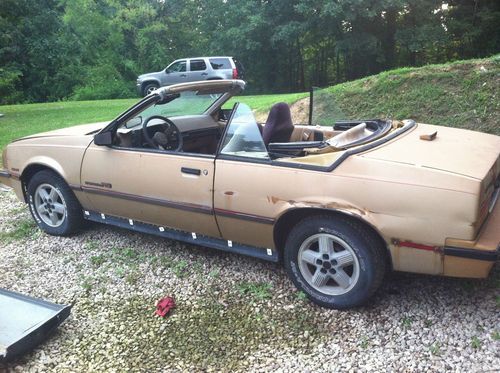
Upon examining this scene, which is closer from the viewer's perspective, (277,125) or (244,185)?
(244,185)

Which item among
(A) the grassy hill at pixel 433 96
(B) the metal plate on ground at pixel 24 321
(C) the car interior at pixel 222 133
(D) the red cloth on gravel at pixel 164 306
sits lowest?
(D) the red cloth on gravel at pixel 164 306

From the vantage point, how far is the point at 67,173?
415 centimetres

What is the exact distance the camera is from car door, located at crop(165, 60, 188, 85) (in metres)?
19.9

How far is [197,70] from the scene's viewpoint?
1962cm

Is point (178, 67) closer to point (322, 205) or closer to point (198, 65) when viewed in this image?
point (198, 65)

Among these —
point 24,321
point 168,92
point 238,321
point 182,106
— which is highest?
point 168,92

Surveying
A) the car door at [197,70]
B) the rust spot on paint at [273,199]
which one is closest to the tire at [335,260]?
the rust spot on paint at [273,199]

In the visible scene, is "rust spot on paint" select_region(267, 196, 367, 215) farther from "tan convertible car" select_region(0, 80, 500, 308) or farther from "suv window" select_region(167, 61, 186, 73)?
"suv window" select_region(167, 61, 186, 73)

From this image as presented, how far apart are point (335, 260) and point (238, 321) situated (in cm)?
77

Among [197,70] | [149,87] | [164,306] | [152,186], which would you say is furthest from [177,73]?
[164,306]

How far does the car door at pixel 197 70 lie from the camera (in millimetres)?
19453

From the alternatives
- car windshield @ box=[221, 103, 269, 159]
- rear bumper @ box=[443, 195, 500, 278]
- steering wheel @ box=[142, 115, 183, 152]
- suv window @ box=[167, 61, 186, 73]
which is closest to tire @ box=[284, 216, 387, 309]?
rear bumper @ box=[443, 195, 500, 278]

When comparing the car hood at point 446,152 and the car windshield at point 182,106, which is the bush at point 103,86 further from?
the car hood at point 446,152

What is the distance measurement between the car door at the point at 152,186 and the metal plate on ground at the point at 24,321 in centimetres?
100
